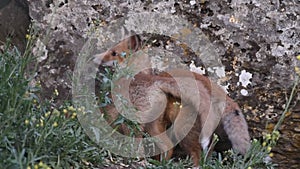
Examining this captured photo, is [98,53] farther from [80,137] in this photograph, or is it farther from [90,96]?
[80,137]

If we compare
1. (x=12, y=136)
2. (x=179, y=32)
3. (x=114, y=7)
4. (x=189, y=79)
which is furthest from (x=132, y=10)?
(x=12, y=136)

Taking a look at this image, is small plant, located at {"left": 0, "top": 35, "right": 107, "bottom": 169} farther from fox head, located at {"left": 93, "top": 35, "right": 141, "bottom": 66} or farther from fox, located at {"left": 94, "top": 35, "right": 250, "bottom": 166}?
fox head, located at {"left": 93, "top": 35, "right": 141, "bottom": 66}

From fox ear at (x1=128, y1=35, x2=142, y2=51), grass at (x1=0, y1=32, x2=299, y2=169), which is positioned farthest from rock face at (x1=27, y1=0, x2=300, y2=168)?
grass at (x1=0, y1=32, x2=299, y2=169)

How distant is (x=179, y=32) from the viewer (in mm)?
4773

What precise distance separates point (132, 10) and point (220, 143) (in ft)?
4.52

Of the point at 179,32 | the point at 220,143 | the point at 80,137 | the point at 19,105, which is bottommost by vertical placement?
the point at 220,143

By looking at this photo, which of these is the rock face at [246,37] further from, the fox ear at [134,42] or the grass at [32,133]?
the grass at [32,133]

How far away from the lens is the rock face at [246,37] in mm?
4590

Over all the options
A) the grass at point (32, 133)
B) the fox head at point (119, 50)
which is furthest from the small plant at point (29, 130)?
the fox head at point (119, 50)

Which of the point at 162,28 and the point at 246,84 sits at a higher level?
the point at 162,28

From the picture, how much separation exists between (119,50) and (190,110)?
87cm

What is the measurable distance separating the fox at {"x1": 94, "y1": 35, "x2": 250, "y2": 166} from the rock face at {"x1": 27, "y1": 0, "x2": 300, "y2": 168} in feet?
0.89

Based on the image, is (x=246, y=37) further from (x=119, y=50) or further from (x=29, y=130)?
(x=29, y=130)

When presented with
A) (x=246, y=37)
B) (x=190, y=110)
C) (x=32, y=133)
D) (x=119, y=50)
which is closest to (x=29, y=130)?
(x=32, y=133)
